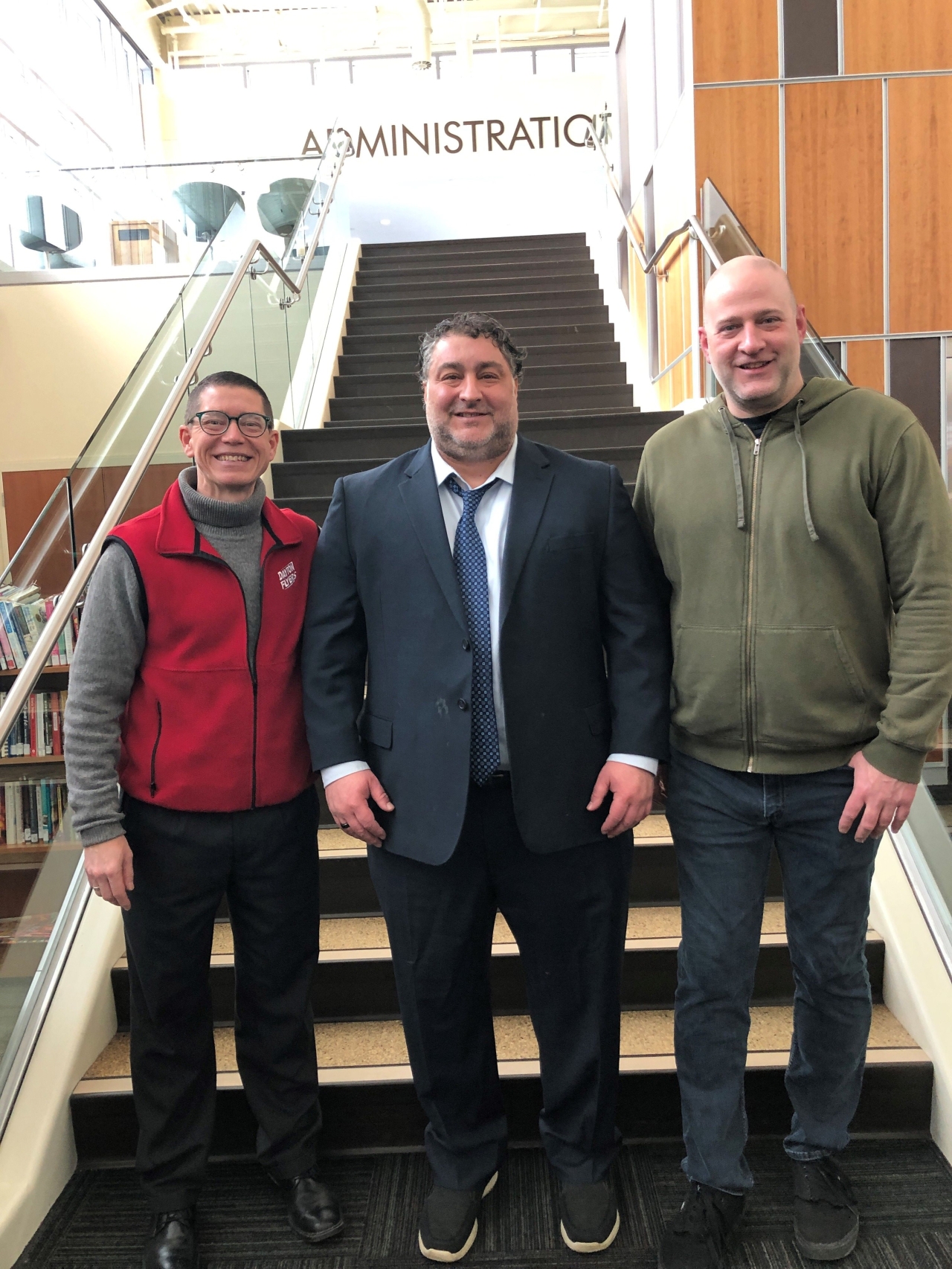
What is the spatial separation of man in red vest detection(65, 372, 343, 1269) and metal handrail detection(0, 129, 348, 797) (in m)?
0.22

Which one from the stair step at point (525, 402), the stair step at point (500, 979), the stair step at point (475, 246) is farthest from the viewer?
the stair step at point (475, 246)

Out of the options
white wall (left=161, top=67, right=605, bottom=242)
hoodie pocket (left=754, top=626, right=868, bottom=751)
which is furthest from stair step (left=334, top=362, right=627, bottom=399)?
white wall (left=161, top=67, right=605, bottom=242)

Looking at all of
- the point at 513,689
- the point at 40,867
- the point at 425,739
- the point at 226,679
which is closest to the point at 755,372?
the point at 513,689

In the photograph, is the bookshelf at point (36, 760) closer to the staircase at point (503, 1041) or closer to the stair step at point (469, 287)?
the staircase at point (503, 1041)

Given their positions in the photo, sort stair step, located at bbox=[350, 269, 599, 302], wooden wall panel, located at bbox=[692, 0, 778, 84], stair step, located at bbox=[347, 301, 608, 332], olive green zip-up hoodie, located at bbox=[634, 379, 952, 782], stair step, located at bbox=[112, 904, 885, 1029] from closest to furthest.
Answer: olive green zip-up hoodie, located at bbox=[634, 379, 952, 782]
stair step, located at bbox=[112, 904, 885, 1029]
wooden wall panel, located at bbox=[692, 0, 778, 84]
stair step, located at bbox=[347, 301, 608, 332]
stair step, located at bbox=[350, 269, 599, 302]

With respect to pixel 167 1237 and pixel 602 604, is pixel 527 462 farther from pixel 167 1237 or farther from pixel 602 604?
pixel 167 1237

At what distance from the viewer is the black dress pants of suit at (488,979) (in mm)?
1744

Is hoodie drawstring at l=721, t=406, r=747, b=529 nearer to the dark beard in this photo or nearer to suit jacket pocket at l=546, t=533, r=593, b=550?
suit jacket pocket at l=546, t=533, r=593, b=550

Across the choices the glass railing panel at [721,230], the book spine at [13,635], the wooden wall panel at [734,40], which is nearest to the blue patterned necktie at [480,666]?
the book spine at [13,635]

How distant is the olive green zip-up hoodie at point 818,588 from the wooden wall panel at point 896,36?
3.93 meters

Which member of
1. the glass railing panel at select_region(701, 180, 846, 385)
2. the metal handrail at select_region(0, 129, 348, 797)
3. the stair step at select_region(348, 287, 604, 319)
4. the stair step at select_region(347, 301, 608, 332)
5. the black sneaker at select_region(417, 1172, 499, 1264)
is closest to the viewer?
the black sneaker at select_region(417, 1172, 499, 1264)

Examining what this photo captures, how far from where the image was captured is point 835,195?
4.77 meters

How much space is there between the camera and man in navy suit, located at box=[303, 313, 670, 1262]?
66.6 inches

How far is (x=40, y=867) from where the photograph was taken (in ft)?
7.02
